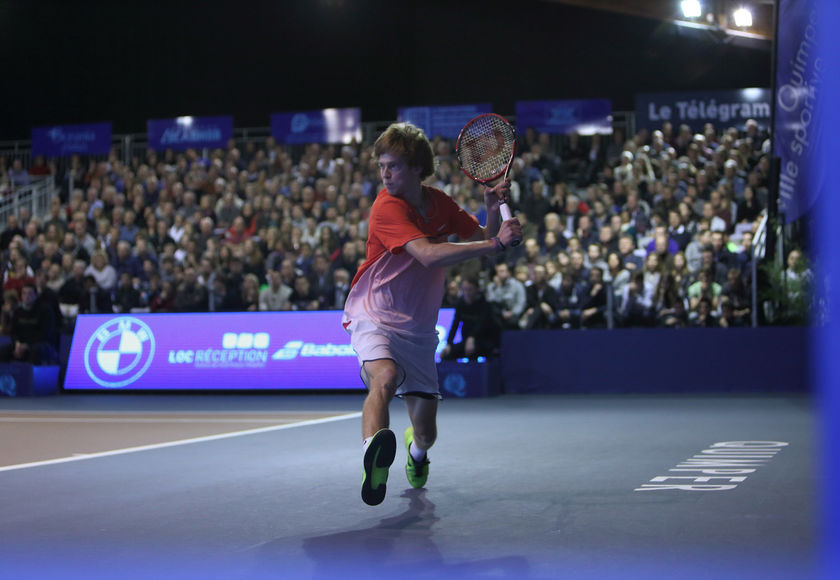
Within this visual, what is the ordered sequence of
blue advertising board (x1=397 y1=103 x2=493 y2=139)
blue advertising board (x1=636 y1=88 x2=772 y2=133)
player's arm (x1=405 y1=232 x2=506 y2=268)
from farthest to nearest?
blue advertising board (x1=397 y1=103 x2=493 y2=139)
blue advertising board (x1=636 y1=88 x2=772 y2=133)
player's arm (x1=405 y1=232 x2=506 y2=268)

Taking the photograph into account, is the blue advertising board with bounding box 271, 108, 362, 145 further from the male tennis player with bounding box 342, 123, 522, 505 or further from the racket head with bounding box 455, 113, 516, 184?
the male tennis player with bounding box 342, 123, 522, 505

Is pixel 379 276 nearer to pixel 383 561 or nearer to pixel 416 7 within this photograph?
pixel 383 561

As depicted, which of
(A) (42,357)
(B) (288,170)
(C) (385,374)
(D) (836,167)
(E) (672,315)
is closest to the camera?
(D) (836,167)

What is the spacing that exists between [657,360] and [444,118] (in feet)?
28.2

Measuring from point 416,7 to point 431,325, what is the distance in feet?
71.1

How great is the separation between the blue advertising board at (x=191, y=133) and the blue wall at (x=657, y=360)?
10.6 m

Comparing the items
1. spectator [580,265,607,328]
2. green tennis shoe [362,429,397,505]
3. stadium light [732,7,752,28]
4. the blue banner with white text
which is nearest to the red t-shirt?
green tennis shoe [362,429,397,505]

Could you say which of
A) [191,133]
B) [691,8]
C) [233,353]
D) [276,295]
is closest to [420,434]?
[233,353]

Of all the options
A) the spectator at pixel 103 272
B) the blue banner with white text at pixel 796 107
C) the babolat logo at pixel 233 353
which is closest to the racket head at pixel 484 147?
the blue banner with white text at pixel 796 107

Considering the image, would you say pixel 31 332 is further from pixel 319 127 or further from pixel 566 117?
pixel 566 117

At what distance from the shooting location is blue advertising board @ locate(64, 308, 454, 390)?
13992 mm

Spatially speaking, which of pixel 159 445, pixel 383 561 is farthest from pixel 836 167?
pixel 159 445

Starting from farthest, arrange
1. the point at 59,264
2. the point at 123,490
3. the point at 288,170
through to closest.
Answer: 1. the point at 288,170
2. the point at 59,264
3. the point at 123,490

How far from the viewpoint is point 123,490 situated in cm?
586
